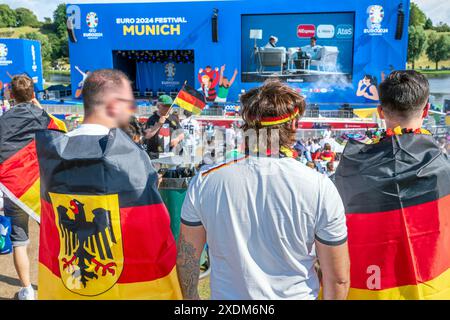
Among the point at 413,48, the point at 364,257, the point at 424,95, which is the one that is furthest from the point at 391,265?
the point at 413,48

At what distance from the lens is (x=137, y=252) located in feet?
5.74

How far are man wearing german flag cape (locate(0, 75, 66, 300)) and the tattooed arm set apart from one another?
143 centimetres

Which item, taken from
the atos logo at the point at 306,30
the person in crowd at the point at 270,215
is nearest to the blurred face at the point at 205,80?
the atos logo at the point at 306,30

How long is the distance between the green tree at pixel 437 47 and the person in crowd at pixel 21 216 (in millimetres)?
24221

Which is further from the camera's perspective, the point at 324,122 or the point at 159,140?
the point at 324,122

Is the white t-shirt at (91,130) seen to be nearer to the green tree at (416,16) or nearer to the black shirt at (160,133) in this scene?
the black shirt at (160,133)

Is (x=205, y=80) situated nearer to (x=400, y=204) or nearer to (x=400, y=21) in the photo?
(x=400, y=21)

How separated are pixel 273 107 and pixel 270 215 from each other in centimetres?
37

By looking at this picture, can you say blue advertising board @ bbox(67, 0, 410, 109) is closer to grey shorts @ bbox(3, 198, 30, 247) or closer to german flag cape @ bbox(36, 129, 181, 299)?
grey shorts @ bbox(3, 198, 30, 247)

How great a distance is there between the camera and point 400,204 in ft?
5.82

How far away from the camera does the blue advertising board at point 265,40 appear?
1866 centimetres
